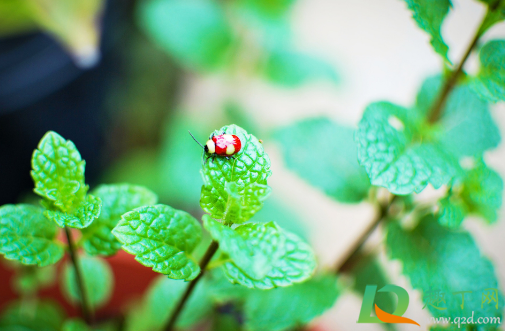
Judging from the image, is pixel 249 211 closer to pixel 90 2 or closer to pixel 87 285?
pixel 87 285

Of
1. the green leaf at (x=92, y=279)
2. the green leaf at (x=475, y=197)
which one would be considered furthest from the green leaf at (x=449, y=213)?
the green leaf at (x=92, y=279)

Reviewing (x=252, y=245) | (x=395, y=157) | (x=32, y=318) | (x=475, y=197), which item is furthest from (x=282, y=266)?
(x=32, y=318)

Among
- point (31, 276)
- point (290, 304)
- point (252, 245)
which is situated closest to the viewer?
point (252, 245)

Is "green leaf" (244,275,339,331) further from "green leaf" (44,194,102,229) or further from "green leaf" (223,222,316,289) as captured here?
"green leaf" (44,194,102,229)

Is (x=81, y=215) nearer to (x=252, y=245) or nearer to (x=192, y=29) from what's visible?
(x=252, y=245)

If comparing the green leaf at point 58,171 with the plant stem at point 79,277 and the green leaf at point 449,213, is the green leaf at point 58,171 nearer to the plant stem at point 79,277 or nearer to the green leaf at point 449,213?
the plant stem at point 79,277

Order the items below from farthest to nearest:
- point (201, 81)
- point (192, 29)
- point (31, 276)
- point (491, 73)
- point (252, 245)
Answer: point (201, 81) → point (192, 29) → point (31, 276) → point (491, 73) → point (252, 245)

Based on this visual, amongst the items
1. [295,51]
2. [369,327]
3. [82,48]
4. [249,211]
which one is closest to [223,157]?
[249,211]

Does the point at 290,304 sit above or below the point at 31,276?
above
